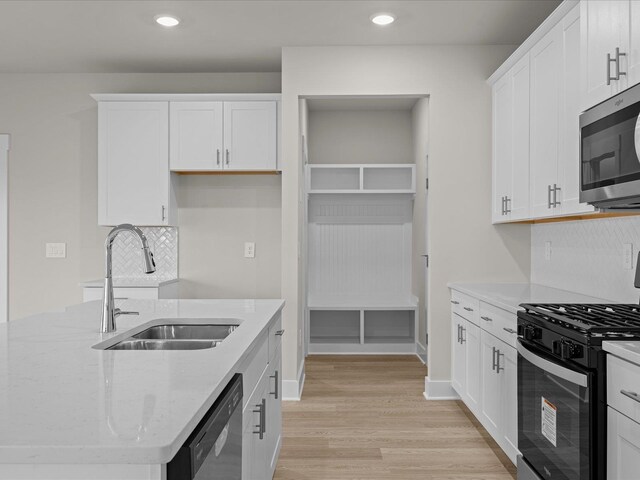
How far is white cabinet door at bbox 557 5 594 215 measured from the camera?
2664mm

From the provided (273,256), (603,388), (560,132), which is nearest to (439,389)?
(273,256)

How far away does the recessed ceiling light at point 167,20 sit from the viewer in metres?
3.55

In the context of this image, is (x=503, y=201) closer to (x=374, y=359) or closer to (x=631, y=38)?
(x=631, y=38)

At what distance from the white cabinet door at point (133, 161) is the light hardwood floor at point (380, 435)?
1971 mm

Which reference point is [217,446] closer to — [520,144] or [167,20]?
[520,144]

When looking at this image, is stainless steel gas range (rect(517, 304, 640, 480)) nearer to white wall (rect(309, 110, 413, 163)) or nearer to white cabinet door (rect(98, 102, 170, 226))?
white cabinet door (rect(98, 102, 170, 226))

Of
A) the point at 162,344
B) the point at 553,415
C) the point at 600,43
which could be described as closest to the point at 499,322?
the point at 553,415

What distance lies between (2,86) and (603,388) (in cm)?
510

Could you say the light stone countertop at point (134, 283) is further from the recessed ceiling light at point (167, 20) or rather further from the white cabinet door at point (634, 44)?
the white cabinet door at point (634, 44)

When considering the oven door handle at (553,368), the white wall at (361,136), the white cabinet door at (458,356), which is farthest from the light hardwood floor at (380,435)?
the white wall at (361,136)

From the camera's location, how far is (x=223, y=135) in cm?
438

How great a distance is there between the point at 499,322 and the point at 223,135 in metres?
2.60

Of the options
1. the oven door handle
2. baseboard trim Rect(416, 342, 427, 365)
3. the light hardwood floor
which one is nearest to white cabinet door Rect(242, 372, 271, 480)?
the light hardwood floor

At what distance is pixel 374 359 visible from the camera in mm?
5395
